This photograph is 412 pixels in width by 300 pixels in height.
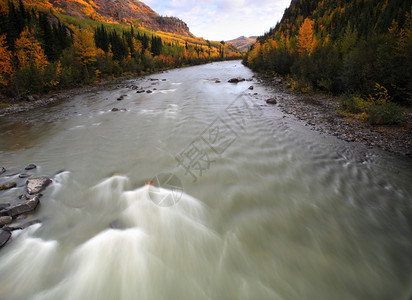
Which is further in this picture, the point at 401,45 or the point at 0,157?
the point at 401,45

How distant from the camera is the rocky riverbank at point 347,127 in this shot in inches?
316

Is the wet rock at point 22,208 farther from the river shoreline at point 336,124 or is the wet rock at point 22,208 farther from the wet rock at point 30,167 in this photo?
the river shoreline at point 336,124

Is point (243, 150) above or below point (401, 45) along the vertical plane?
below

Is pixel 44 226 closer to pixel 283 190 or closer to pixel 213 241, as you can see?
pixel 213 241

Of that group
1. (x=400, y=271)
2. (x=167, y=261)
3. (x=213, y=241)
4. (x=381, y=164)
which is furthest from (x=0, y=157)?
(x=381, y=164)

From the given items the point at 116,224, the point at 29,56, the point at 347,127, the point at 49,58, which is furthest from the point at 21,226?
the point at 49,58

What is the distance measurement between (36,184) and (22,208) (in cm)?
122

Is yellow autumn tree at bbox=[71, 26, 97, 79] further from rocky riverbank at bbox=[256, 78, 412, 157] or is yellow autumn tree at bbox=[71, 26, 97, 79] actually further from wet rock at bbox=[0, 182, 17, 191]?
rocky riverbank at bbox=[256, 78, 412, 157]

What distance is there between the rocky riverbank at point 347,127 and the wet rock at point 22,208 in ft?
40.4

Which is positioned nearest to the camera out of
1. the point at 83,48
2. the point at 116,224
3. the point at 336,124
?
the point at 116,224

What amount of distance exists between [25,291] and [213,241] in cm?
349

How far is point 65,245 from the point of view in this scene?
389 cm

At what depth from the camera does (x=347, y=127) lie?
10.1m

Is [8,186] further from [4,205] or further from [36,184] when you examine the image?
[4,205]
